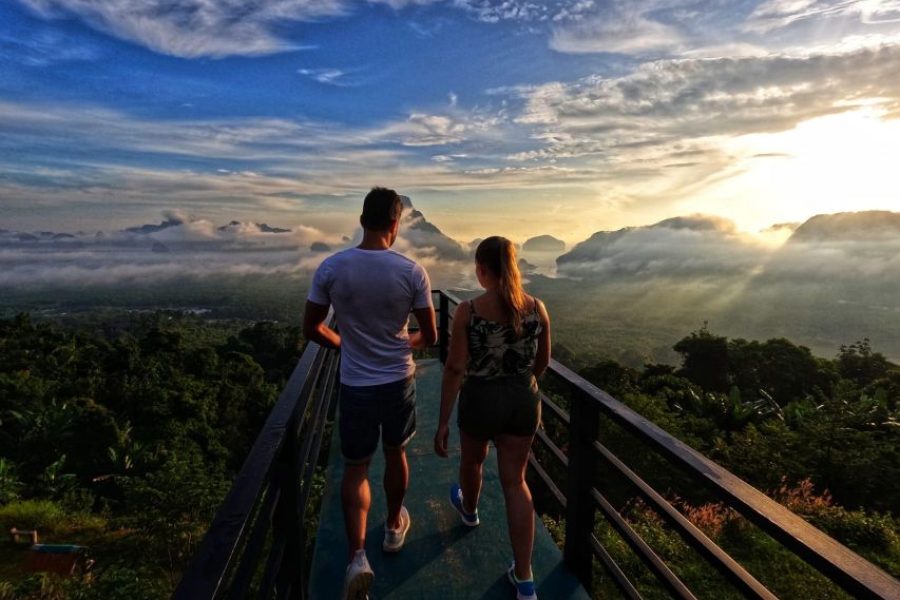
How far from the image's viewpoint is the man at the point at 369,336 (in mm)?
2303

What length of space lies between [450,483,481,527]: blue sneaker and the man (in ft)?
2.44

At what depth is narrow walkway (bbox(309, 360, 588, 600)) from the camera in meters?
2.62

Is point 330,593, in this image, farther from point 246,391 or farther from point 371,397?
point 246,391

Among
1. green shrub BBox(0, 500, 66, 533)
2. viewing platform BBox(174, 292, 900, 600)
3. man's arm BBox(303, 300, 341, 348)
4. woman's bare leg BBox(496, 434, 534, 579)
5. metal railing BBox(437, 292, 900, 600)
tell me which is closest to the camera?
metal railing BBox(437, 292, 900, 600)

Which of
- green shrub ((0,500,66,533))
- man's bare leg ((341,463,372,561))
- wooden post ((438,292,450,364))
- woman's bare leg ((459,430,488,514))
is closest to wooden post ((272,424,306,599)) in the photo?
man's bare leg ((341,463,372,561))

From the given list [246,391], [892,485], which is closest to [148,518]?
[246,391]

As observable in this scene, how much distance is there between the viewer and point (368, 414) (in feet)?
8.18

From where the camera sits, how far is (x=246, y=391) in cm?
3994

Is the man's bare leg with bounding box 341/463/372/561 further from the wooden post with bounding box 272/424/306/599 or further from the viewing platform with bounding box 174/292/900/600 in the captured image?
the wooden post with bounding box 272/424/306/599

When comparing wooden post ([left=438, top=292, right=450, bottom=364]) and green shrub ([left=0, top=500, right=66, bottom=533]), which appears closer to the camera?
wooden post ([left=438, top=292, right=450, bottom=364])

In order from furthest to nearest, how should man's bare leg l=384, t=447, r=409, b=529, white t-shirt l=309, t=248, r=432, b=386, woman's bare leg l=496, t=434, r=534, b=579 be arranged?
man's bare leg l=384, t=447, r=409, b=529, woman's bare leg l=496, t=434, r=534, b=579, white t-shirt l=309, t=248, r=432, b=386

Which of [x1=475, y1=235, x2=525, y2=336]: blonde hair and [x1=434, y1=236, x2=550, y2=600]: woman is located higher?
[x1=475, y1=235, x2=525, y2=336]: blonde hair

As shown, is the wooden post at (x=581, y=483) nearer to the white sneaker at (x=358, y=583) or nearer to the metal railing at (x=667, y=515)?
the metal railing at (x=667, y=515)

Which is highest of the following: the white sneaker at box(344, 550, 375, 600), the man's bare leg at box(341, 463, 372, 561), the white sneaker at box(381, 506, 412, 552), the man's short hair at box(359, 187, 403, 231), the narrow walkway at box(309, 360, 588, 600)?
the man's short hair at box(359, 187, 403, 231)
